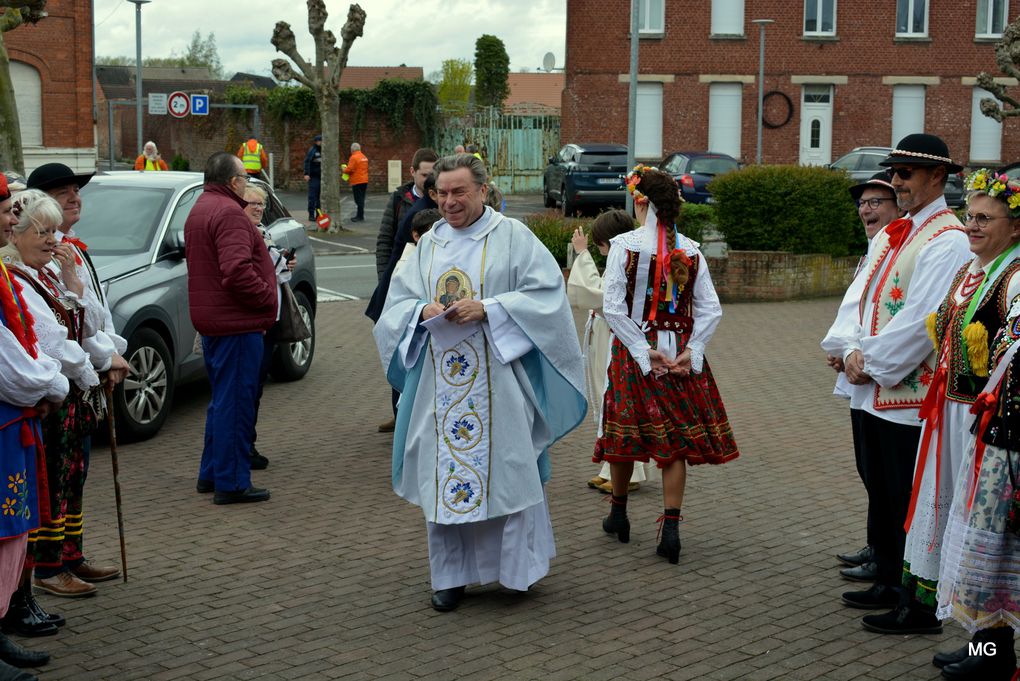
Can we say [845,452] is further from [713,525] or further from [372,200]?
[372,200]

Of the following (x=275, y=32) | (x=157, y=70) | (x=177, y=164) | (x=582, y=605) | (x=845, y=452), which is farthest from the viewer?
(x=157, y=70)

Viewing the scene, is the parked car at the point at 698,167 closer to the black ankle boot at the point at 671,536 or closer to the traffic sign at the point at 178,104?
the traffic sign at the point at 178,104

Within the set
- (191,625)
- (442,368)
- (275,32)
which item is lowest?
(191,625)

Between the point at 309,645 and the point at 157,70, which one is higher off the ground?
the point at 157,70

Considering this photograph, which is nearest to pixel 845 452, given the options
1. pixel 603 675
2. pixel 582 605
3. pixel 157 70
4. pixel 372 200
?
pixel 582 605

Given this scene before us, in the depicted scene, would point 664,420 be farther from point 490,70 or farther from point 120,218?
point 490,70

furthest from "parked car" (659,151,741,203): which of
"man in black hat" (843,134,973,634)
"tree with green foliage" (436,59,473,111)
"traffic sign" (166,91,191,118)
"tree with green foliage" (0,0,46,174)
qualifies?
"tree with green foliage" (436,59,473,111)

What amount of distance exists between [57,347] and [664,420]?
9.81 feet

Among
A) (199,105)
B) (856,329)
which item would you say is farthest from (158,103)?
(856,329)

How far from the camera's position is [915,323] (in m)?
5.34

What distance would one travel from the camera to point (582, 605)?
19.0ft

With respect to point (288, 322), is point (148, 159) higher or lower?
higher

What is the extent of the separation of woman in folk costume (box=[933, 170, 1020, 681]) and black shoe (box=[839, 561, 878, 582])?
1.51 m

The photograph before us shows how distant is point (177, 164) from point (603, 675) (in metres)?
43.1
